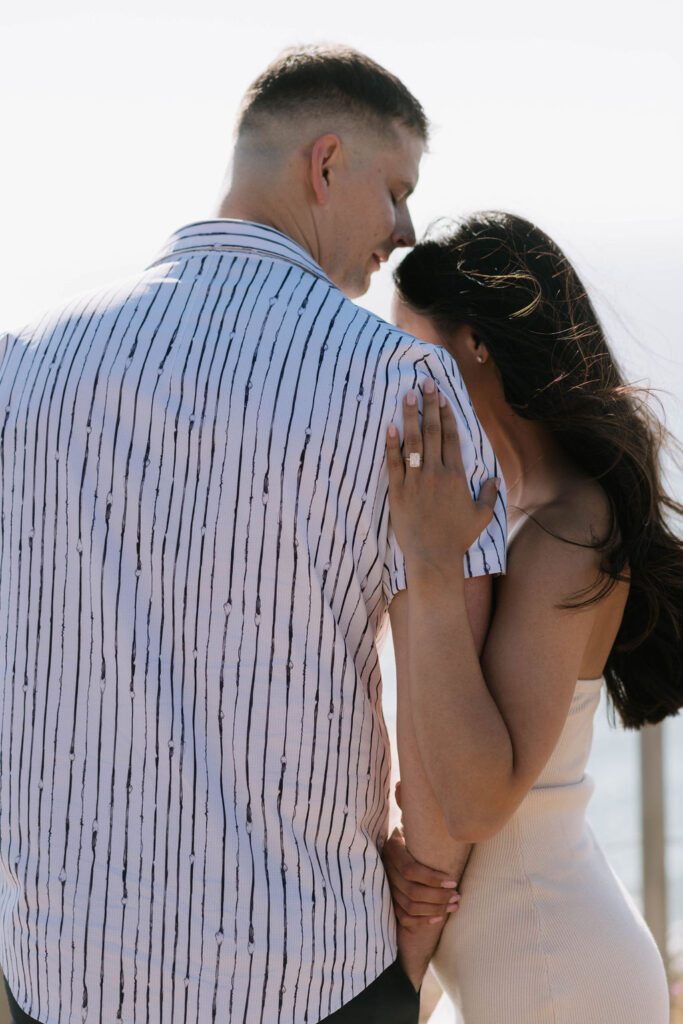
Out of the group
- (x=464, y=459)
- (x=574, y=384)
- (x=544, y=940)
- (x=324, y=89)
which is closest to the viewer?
(x=464, y=459)

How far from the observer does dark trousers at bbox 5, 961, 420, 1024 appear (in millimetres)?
1382

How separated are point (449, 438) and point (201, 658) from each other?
0.44 metres

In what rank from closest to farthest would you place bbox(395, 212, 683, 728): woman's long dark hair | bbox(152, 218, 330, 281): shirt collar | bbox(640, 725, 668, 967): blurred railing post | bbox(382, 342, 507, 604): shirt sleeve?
1. bbox(382, 342, 507, 604): shirt sleeve
2. bbox(152, 218, 330, 281): shirt collar
3. bbox(395, 212, 683, 728): woman's long dark hair
4. bbox(640, 725, 668, 967): blurred railing post

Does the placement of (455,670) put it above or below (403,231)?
below

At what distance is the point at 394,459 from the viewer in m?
1.42

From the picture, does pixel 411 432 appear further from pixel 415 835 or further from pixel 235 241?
pixel 415 835

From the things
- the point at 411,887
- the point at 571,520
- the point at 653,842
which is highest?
the point at 571,520

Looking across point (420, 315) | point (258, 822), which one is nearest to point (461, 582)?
point (258, 822)

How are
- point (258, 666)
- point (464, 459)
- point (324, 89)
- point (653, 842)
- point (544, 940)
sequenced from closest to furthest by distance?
point (258, 666) → point (464, 459) → point (544, 940) → point (324, 89) → point (653, 842)

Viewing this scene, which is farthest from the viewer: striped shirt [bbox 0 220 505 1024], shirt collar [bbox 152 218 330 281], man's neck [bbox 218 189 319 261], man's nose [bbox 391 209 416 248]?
man's nose [bbox 391 209 416 248]

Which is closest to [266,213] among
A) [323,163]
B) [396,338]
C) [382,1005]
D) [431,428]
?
[323,163]

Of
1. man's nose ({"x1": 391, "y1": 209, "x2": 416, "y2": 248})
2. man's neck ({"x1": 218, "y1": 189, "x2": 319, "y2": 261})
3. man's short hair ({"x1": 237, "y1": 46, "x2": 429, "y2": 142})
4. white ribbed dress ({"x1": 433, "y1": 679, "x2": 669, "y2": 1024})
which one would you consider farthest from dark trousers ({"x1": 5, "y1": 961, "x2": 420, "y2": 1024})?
man's short hair ({"x1": 237, "y1": 46, "x2": 429, "y2": 142})

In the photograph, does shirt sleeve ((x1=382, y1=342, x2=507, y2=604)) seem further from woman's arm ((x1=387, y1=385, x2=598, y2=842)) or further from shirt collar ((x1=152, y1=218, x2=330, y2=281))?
shirt collar ((x1=152, y1=218, x2=330, y2=281))

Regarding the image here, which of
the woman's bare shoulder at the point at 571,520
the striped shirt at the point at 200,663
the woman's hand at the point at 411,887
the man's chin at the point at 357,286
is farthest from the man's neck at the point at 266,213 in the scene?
the woman's hand at the point at 411,887
